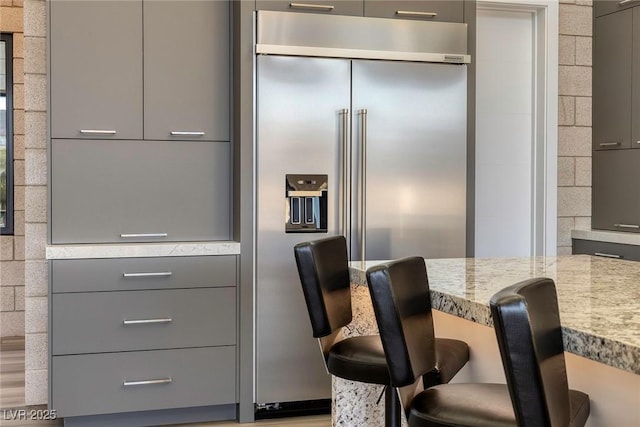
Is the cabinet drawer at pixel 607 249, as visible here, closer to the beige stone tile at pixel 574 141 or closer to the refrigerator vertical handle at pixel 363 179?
the beige stone tile at pixel 574 141

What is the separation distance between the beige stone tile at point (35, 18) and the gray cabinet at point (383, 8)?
41.3 inches

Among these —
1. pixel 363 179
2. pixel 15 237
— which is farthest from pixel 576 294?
pixel 15 237

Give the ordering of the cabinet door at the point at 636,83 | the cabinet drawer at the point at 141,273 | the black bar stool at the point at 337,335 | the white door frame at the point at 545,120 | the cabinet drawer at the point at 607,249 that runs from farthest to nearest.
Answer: the white door frame at the point at 545,120, the cabinet door at the point at 636,83, the cabinet drawer at the point at 607,249, the cabinet drawer at the point at 141,273, the black bar stool at the point at 337,335

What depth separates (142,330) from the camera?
3432 millimetres

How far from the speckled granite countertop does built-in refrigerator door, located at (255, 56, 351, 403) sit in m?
1.23

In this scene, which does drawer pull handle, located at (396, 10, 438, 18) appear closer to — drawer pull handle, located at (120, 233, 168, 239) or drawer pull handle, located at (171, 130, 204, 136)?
drawer pull handle, located at (171, 130, 204, 136)

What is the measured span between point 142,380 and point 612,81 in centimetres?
323

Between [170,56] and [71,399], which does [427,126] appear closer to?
[170,56]

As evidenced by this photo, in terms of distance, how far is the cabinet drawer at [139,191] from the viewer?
11.4ft

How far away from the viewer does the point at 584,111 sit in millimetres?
4605

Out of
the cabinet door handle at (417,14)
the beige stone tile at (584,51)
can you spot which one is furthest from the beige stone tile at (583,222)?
the cabinet door handle at (417,14)

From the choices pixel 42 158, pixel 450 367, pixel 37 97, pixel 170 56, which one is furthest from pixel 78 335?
pixel 450 367

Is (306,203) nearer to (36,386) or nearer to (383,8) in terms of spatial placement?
(383,8)

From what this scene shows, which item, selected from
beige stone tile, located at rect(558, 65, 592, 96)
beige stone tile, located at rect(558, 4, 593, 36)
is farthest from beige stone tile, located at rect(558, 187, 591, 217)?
beige stone tile, located at rect(558, 4, 593, 36)
